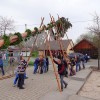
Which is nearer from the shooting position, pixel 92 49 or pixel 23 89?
pixel 23 89

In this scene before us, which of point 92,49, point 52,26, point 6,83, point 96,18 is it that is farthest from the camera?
point 92,49

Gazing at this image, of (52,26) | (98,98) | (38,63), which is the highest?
(52,26)

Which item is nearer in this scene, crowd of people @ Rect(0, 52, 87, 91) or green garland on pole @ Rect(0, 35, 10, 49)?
green garland on pole @ Rect(0, 35, 10, 49)

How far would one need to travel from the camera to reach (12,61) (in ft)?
57.0

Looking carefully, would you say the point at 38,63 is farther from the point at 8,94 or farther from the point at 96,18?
the point at 96,18

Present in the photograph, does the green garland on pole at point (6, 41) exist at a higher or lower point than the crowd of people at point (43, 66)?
higher

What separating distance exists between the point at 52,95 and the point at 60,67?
68.8 inches

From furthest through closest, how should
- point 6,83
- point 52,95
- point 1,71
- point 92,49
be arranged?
point 92,49 → point 1,71 → point 6,83 → point 52,95

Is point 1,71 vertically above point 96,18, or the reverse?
point 96,18

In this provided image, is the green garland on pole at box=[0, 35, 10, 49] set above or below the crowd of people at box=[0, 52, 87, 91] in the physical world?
above

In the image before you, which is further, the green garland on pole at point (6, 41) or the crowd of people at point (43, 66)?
the crowd of people at point (43, 66)

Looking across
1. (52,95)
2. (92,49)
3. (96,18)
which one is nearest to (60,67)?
(52,95)

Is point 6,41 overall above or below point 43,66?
above

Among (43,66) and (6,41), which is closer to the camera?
(6,41)
